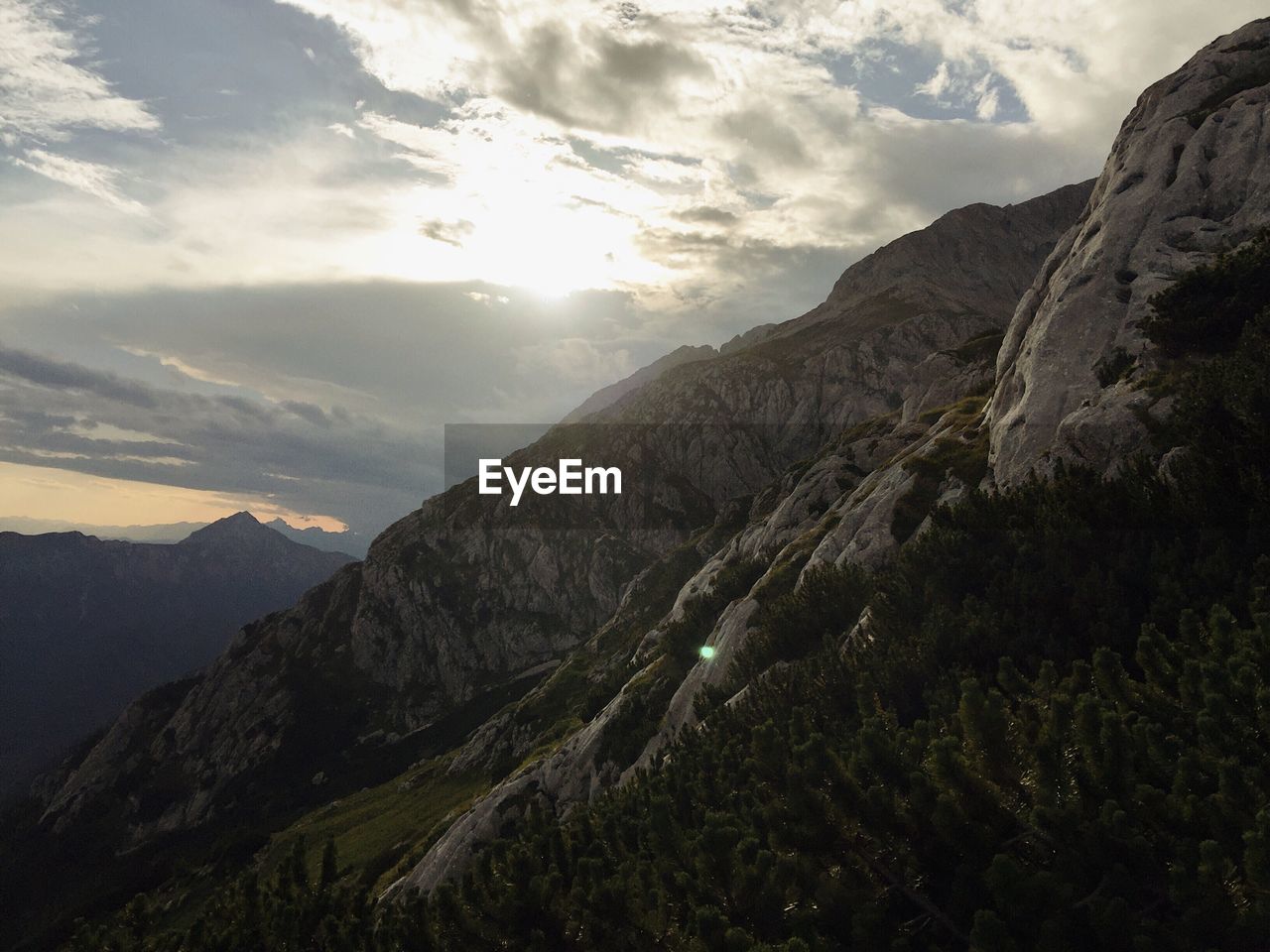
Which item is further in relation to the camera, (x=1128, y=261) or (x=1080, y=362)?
(x=1128, y=261)

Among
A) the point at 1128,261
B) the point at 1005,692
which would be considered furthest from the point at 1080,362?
the point at 1005,692

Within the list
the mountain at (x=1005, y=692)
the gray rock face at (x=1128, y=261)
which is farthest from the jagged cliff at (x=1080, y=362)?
the mountain at (x=1005, y=692)

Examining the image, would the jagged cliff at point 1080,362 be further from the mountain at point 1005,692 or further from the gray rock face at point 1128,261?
the mountain at point 1005,692

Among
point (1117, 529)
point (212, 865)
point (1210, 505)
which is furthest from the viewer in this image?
point (212, 865)

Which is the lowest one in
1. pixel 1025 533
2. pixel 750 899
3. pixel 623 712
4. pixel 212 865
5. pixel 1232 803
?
pixel 212 865

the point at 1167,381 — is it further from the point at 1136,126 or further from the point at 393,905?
the point at 1136,126

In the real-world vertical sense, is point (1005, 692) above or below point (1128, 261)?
below

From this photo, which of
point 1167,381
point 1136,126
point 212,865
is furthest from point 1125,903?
point 212,865

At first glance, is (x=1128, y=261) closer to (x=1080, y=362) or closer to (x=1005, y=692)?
(x=1080, y=362)

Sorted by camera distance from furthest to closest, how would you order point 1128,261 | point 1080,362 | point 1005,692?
point 1128,261 → point 1080,362 → point 1005,692
